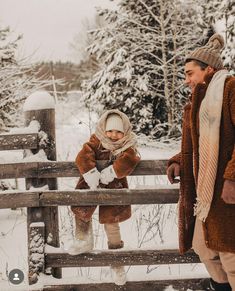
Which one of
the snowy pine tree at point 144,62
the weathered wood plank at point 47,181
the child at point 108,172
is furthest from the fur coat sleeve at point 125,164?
the snowy pine tree at point 144,62

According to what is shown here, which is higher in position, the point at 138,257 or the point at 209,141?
the point at 209,141

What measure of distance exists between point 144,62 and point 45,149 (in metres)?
13.3

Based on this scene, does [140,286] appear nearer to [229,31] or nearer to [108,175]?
[108,175]

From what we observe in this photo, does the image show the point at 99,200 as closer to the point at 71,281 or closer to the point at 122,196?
the point at 122,196

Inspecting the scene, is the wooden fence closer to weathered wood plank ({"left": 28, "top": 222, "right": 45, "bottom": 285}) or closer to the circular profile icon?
weathered wood plank ({"left": 28, "top": 222, "right": 45, "bottom": 285})

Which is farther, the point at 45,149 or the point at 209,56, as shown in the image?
the point at 45,149

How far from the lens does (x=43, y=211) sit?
364 centimetres

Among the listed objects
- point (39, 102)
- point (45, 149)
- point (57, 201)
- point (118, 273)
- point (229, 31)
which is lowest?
point (118, 273)

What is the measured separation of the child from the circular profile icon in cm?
64

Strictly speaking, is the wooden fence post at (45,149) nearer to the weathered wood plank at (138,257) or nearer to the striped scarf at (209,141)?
the weathered wood plank at (138,257)

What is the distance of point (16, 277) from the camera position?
3.86 m

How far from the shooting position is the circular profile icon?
152 inches

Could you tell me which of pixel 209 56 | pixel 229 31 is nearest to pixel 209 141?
pixel 209 56

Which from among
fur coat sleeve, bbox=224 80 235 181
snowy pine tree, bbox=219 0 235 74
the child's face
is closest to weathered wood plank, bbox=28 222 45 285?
the child's face
